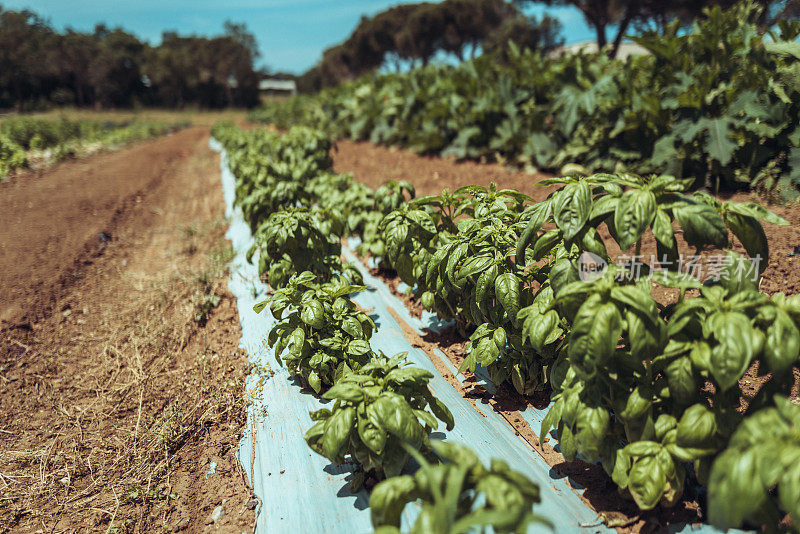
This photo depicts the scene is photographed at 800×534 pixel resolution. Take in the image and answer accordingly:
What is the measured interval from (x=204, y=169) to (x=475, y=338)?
36.7 ft

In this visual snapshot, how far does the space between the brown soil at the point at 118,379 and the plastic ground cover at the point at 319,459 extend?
0.10 meters

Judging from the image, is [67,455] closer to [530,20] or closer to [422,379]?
[422,379]

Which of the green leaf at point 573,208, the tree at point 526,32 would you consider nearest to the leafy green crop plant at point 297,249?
the green leaf at point 573,208

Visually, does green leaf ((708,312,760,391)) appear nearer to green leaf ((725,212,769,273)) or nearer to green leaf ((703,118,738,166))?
green leaf ((725,212,769,273))

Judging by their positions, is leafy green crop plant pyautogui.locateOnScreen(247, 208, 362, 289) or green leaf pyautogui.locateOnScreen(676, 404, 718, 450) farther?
leafy green crop plant pyautogui.locateOnScreen(247, 208, 362, 289)

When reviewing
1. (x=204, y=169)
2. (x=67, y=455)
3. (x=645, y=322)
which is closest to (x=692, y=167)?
(x=645, y=322)

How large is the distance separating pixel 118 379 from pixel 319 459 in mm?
1866

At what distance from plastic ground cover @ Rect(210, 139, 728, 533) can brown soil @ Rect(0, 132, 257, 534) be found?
10 centimetres

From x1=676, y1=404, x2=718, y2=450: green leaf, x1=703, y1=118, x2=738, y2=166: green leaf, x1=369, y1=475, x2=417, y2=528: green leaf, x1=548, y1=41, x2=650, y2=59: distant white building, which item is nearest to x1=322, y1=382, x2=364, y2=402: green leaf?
x1=369, y1=475, x2=417, y2=528: green leaf

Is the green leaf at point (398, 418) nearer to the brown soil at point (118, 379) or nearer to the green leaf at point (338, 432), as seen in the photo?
the green leaf at point (338, 432)

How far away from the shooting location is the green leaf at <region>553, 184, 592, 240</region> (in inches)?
59.6

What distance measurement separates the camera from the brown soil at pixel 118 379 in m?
2.03

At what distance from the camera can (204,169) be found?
38.1 feet

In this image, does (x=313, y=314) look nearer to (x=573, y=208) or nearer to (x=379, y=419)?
(x=379, y=419)
